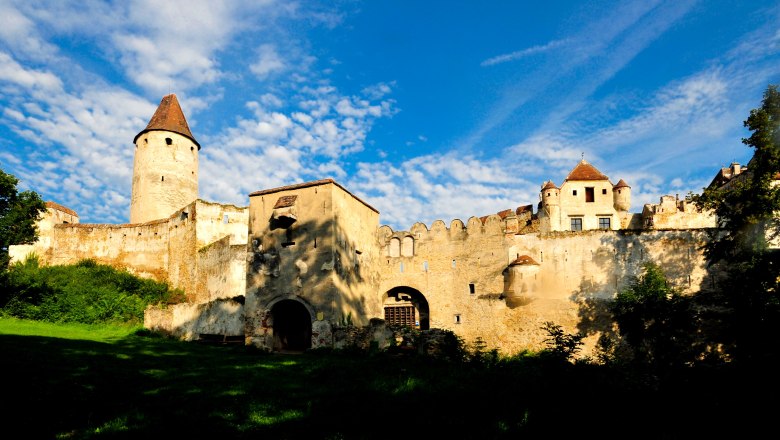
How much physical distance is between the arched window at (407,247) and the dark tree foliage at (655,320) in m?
10.5

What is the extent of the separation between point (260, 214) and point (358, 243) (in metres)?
4.94

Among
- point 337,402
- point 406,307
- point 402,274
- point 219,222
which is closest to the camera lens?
point 337,402

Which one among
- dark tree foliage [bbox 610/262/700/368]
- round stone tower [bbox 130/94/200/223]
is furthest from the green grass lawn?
round stone tower [bbox 130/94/200/223]

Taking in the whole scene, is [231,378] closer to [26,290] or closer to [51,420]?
[51,420]

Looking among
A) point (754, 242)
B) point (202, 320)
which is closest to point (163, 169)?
point (202, 320)

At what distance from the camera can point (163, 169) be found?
4309 centimetres

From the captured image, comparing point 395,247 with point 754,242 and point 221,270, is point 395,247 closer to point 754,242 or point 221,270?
point 221,270

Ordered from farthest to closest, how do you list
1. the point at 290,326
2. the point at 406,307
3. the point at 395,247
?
the point at 395,247 → the point at 406,307 → the point at 290,326

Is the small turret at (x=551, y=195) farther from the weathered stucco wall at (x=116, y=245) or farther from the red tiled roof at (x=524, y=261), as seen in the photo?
the weathered stucco wall at (x=116, y=245)

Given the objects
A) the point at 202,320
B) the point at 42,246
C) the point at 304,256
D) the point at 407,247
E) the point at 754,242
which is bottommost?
the point at 202,320

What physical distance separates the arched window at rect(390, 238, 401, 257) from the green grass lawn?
13.6 metres

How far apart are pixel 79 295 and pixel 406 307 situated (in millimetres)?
18181

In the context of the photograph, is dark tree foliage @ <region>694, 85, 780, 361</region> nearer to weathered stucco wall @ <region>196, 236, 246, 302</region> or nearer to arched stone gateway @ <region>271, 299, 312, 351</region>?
arched stone gateway @ <region>271, 299, 312, 351</region>

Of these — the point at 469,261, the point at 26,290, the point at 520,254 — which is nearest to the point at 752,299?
the point at 520,254
